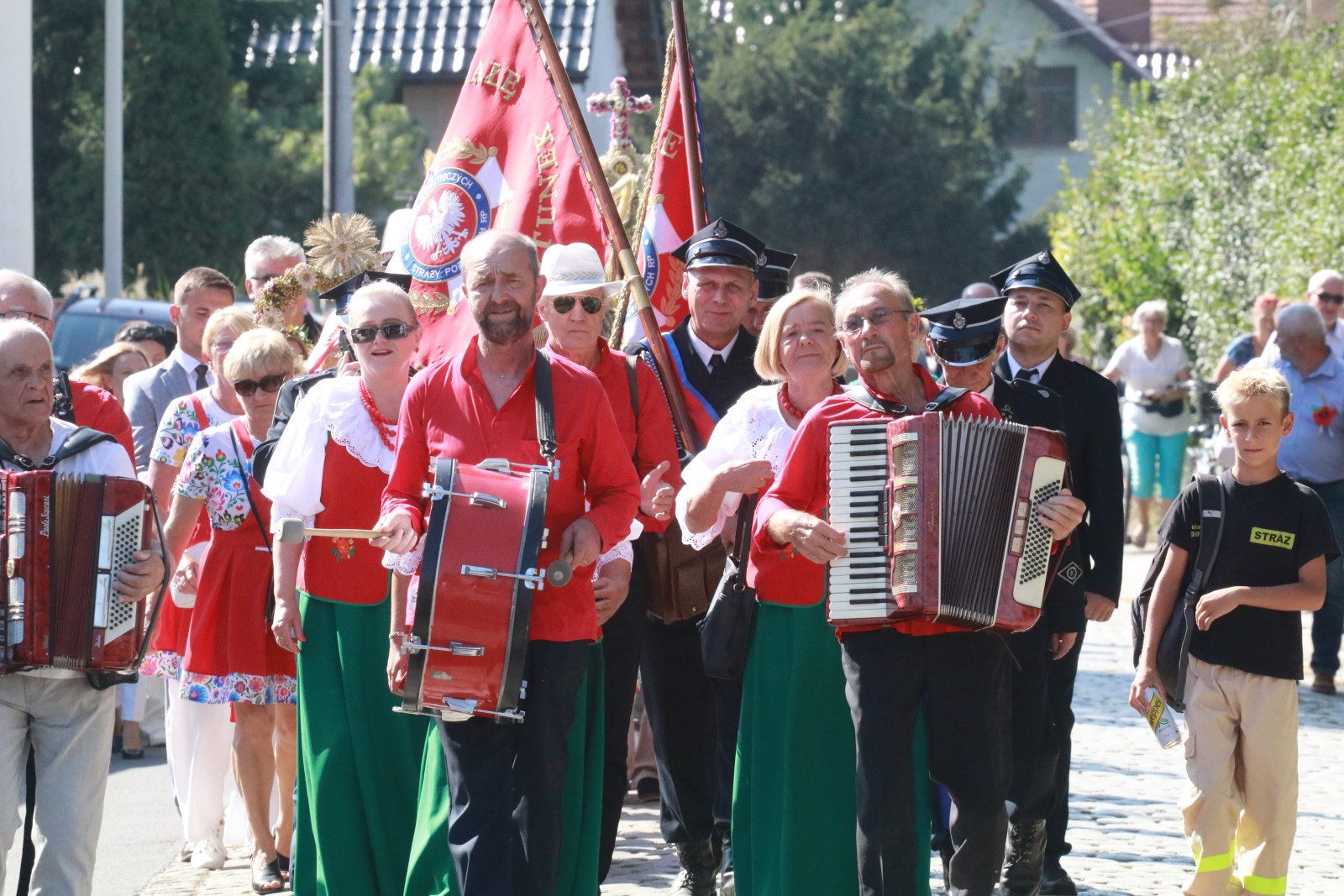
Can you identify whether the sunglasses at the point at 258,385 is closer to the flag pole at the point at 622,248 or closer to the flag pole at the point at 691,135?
the flag pole at the point at 622,248

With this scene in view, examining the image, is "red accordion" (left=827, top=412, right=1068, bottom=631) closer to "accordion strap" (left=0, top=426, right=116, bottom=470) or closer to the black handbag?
the black handbag

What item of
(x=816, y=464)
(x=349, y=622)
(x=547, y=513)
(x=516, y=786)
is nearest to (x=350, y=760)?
(x=349, y=622)

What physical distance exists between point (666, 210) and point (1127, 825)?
11.0 feet

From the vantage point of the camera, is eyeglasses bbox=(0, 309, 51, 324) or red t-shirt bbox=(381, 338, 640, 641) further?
eyeglasses bbox=(0, 309, 51, 324)

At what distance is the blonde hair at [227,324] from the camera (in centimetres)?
798

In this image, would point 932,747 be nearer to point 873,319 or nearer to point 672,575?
point 873,319

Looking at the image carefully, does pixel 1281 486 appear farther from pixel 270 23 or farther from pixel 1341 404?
pixel 270 23

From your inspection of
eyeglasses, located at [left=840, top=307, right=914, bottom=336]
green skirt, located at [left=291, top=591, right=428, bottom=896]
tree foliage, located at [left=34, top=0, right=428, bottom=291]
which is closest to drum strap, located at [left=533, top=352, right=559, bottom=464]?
eyeglasses, located at [left=840, top=307, right=914, bottom=336]

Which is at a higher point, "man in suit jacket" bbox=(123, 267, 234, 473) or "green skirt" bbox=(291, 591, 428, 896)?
Result: "man in suit jacket" bbox=(123, 267, 234, 473)

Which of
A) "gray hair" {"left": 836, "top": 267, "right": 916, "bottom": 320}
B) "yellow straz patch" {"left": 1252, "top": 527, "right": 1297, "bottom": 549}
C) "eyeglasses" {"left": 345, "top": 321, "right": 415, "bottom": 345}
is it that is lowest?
"yellow straz patch" {"left": 1252, "top": 527, "right": 1297, "bottom": 549}

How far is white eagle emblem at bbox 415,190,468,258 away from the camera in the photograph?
820 cm

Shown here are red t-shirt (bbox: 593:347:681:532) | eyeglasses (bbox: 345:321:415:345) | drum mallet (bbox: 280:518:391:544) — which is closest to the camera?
drum mallet (bbox: 280:518:391:544)

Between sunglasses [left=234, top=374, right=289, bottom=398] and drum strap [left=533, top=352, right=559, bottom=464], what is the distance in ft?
6.76

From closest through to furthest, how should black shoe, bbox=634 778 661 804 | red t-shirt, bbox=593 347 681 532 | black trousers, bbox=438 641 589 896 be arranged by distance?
black trousers, bbox=438 641 589 896
red t-shirt, bbox=593 347 681 532
black shoe, bbox=634 778 661 804
